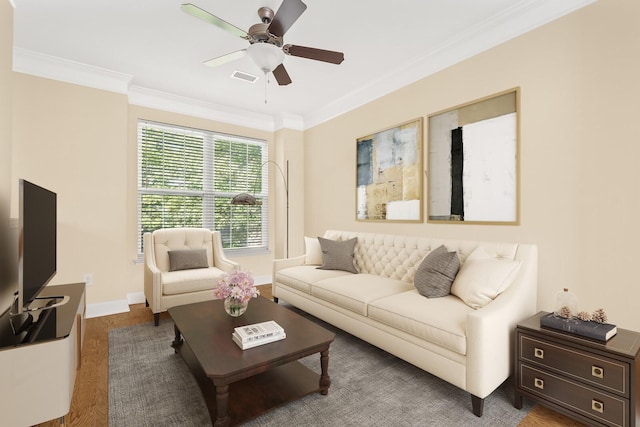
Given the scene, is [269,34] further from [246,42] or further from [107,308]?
[107,308]

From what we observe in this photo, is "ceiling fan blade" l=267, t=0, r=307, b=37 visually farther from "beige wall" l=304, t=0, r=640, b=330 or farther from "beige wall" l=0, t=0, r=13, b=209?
"beige wall" l=0, t=0, r=13, b=209

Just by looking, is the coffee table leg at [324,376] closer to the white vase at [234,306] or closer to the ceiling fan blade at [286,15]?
the white vase at [234,306]

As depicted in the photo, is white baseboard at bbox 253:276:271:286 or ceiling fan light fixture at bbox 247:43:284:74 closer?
ceiling fan light fixture at bbox 247:43:284:74

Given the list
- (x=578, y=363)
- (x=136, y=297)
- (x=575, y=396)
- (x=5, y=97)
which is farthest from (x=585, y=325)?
(x=136, y=297)

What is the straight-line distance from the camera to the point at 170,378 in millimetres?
2270

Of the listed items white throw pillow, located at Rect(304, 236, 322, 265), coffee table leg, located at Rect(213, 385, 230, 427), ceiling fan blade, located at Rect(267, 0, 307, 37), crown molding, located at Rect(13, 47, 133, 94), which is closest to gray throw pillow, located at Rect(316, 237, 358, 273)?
white throw pillow, located at Rect(304, 236, 322, 265)

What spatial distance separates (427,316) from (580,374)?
0.84 metres

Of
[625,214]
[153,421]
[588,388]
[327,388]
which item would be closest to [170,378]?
[153,421]

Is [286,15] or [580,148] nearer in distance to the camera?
[286,15]

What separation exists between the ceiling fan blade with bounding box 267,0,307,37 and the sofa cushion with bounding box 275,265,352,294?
2.35 metres

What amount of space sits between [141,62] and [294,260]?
295cm

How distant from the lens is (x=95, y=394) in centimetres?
209

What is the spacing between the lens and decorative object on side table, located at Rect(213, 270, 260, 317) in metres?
2.33

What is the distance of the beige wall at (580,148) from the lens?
6.73 feet
